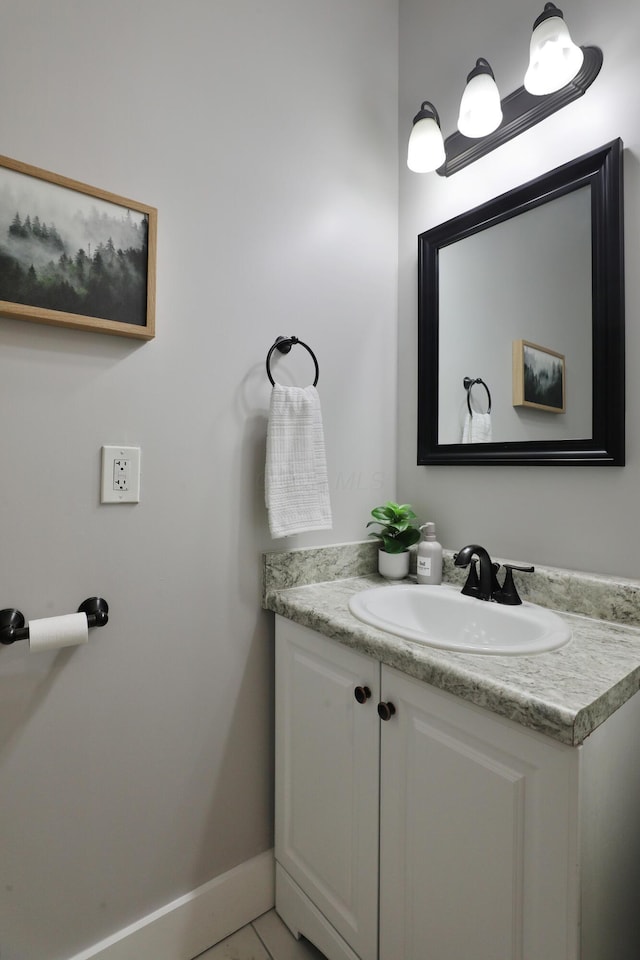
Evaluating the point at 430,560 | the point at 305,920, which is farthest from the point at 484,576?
the point at 305,920

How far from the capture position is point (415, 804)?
84cm

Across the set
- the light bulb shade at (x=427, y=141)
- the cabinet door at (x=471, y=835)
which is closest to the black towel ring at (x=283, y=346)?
the light bulb shade at (x=427, y=141)

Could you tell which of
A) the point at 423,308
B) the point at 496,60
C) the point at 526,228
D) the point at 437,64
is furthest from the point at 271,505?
the point at 437,64

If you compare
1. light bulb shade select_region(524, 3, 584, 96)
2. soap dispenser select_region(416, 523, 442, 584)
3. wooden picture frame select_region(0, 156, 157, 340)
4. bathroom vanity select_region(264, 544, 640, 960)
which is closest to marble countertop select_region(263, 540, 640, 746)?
bathroom vanity select_region(264, 544, 640, 960)

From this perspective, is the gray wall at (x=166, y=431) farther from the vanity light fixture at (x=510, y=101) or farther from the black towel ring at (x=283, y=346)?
the vanity light fixture at (x=510, y=101)

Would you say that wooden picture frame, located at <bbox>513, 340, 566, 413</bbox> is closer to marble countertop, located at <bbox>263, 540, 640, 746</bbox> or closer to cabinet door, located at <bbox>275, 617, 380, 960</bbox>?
marble countertop, located at <bbox>263, 540, 640, 746</bbox>

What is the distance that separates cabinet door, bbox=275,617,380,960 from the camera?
94 centimetres

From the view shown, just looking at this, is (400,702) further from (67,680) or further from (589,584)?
(67,680)

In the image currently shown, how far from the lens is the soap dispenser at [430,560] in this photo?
1.34 metres

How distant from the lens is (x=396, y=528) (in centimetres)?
143

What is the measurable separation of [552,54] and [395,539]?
4.06ft

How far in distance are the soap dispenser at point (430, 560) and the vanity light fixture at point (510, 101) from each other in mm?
1069

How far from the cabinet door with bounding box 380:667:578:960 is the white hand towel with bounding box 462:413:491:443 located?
741 millimetres

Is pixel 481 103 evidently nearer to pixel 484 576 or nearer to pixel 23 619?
pixel 484 576
